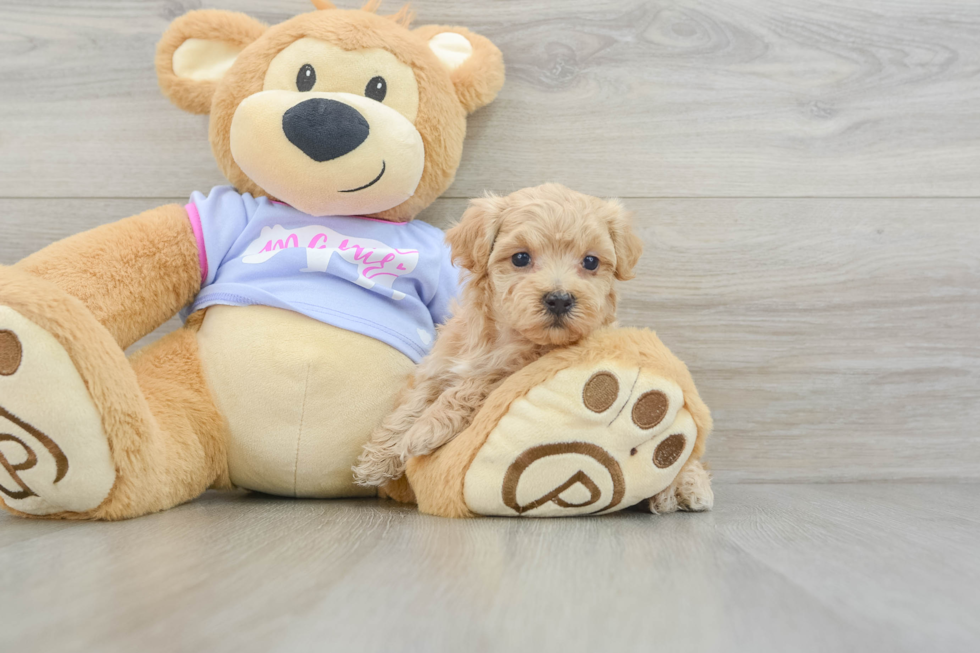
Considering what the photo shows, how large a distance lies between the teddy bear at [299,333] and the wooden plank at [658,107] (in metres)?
0.15

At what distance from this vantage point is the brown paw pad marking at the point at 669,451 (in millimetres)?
911

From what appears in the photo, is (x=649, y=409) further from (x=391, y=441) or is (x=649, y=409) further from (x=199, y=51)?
(x=199, y=51)

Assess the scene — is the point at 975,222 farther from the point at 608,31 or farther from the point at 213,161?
the point at 213,161

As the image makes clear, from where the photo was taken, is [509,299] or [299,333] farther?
[299,333]

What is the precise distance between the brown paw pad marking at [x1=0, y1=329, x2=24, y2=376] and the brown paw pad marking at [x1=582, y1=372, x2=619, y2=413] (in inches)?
27.2

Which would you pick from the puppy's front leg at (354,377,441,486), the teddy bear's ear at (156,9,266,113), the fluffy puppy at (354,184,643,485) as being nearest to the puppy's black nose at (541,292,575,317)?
the fluffy puppy at (354,184,643,485)

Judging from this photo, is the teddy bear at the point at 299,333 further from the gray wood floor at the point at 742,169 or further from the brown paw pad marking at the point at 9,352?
the gray wood floor at the point at 742,169

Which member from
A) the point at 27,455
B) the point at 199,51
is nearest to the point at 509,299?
the point at 27,455

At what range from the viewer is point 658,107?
Answer: 54.1 inches

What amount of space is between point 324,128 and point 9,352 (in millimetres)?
509

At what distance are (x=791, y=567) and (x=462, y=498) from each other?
15.9 inches

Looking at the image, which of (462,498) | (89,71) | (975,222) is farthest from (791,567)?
(89,71)

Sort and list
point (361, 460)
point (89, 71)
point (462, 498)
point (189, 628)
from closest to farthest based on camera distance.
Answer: point (189, 628), point (462, 498), point (361, 460), point (89, 71)

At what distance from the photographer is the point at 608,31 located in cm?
137
